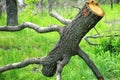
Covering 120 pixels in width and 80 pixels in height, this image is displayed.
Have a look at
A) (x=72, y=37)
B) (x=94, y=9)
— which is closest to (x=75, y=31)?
(x=72, y=37)

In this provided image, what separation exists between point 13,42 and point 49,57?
3.57m

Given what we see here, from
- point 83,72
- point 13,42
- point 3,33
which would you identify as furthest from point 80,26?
point 3,33

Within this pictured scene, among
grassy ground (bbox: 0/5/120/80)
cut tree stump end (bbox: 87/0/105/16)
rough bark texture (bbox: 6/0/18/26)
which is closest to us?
cut tree stump end (bbox: 87/0/105/16)

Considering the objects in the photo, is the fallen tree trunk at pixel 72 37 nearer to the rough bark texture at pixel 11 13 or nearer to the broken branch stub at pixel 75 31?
the broken branch stub at pixel 75 31

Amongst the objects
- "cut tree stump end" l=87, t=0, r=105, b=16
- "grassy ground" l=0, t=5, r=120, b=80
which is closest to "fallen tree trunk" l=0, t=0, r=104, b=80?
"cut tree stump end" l=87, t=0, r=105, b=16

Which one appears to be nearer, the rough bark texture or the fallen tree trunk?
the fallen tree trunk

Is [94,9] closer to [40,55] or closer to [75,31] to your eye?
[75,31]

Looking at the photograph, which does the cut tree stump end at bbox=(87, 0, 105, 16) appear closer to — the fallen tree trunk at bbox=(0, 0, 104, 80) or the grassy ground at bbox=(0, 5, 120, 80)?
the fallen tree trunk at bbox=(0, 0, 104, 80)

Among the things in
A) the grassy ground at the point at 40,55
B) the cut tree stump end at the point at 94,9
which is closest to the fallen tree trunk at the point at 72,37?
the cut tree stump end at the point at 94,9

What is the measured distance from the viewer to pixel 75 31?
5.44 m

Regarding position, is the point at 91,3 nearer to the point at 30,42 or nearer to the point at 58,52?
the point at 58,52

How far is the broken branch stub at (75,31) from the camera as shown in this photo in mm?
5184

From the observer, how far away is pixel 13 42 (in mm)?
9336

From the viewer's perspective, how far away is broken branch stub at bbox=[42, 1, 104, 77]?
518 centimetres
